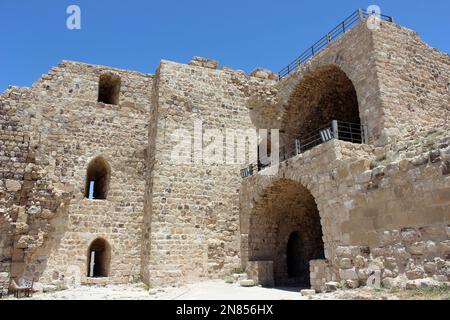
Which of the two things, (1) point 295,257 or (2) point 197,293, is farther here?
(1) point 295,257

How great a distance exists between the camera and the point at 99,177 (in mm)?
12844

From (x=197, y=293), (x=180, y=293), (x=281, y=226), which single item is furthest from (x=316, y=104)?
(x=180, y=293)

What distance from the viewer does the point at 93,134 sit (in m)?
11.9

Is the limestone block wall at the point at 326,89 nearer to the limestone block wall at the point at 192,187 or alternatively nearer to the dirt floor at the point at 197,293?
the limestone block wall at the point at 192,187

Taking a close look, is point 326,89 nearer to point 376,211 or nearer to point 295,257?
point 295,257

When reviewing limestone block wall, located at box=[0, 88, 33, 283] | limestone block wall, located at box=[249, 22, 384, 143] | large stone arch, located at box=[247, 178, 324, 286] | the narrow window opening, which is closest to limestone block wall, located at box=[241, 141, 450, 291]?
limestone block wall, located at box=[249, 22, 384, 143]

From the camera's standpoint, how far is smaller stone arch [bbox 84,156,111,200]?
38.9 ft

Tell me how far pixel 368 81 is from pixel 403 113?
123cm

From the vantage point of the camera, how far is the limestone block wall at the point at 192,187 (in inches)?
428

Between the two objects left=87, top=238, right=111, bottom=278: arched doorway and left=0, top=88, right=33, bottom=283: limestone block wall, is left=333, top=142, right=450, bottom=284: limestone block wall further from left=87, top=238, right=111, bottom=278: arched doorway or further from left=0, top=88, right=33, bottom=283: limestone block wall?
left=0, top=88, right=33, bottom=283: limestone block wall

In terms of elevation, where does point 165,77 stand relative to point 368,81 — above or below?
above

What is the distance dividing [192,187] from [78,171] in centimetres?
343

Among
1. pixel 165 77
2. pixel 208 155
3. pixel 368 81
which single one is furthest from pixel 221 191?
pixel 368 81

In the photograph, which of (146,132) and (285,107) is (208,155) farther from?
(285,107)
